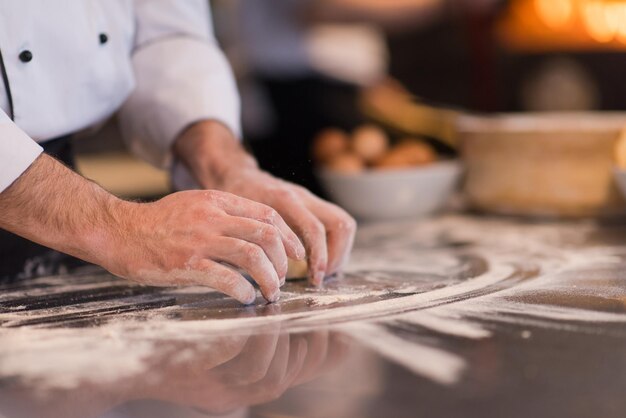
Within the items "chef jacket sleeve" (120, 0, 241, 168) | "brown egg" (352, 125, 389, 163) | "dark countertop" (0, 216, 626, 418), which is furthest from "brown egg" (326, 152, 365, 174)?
"dark countertop" (0, 216, 626, 418)

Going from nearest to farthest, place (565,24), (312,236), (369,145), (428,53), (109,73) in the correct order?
(312,236) → (109,73) → (369,145) → (565,24) → (428,53)

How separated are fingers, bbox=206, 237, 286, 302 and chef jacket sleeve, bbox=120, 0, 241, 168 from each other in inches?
19.1

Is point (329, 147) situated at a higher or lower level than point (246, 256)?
higher

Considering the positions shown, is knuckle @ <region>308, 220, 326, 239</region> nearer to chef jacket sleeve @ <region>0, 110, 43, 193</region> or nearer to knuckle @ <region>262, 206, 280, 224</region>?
knuckle @ <region>262, 206, 280, 224</region>

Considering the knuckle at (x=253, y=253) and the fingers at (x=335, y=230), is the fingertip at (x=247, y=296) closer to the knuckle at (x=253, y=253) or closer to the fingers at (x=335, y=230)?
the knuckle at (x=253, y=253)

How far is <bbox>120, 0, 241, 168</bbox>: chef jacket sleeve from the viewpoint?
131 cm

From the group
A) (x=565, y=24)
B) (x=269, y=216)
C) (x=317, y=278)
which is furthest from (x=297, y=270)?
(x=565, y=24)

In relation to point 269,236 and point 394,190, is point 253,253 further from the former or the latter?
point 394,190

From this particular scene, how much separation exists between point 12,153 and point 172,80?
0.48 metres

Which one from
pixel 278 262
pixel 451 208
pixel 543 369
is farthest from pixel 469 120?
pixel 543 369

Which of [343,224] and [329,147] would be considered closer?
[343,224]

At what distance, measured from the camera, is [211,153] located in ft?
3.98

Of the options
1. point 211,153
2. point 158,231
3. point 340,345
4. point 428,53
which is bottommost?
point 340,345

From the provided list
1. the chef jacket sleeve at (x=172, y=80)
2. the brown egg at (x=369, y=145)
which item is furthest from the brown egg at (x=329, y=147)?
the chef jacket sleeve at (x=172, y=80)
